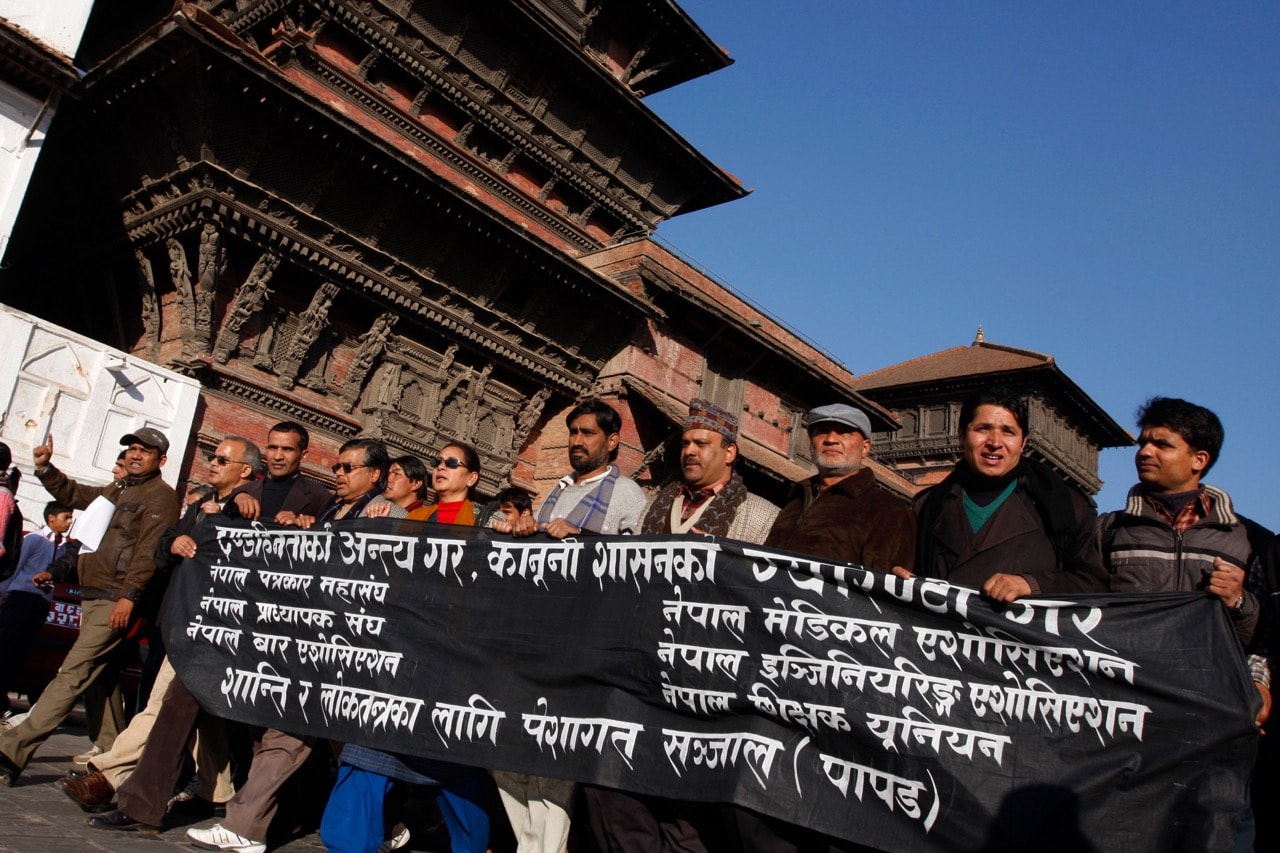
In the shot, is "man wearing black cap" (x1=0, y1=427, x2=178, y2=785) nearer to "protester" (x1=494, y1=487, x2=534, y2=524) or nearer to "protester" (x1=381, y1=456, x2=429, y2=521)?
"protester" (x1=381, y1=456, x2=429, y2=521)

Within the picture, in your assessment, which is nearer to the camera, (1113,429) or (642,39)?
(642,39)

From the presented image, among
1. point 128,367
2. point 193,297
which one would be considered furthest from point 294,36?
point 128,367

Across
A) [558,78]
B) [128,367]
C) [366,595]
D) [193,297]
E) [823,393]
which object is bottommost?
[366,595]

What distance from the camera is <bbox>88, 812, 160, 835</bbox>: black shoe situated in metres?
4.44

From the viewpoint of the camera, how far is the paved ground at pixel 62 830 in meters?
3.92

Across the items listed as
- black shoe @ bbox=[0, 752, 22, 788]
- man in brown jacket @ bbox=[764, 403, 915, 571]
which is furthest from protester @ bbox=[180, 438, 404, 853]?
man in brown jacket @ bbox=[764, 403, 915, 571]

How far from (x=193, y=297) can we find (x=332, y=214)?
2.29 metres

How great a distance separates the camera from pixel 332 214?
551 inches

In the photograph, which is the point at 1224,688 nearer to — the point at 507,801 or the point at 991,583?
the point at 991,583

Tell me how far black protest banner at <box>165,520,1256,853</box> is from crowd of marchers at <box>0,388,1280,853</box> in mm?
146

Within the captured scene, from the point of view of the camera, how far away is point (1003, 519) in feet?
11.6

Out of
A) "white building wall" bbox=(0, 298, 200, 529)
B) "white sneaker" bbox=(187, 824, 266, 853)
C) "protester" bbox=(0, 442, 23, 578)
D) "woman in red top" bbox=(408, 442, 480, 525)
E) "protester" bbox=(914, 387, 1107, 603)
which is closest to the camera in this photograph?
"protester" bbox=(914, 387, 1107, 603)

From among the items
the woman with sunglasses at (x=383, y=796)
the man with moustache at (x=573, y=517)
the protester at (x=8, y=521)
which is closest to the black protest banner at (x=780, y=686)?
the woman with sunglasses at (x=383, y=796)

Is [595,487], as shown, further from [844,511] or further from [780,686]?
[780,686]
